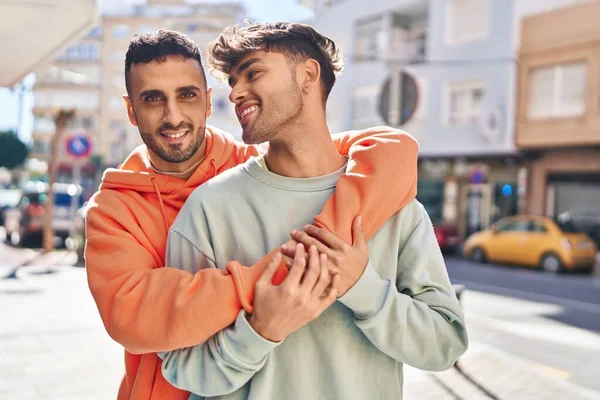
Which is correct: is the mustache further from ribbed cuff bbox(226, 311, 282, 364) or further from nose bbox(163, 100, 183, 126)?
ribbed cuff bbox(226, 311, 282, 364)

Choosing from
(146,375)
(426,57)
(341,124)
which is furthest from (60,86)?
(146,375)

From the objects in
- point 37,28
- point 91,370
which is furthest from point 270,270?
point 91,370

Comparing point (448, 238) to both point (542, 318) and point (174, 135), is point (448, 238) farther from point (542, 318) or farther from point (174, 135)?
point (174, 135)

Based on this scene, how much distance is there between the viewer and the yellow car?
49.7 feet

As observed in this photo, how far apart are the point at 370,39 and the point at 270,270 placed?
83.9 feet

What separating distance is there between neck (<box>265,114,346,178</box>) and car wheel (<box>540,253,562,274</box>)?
50.0 ft

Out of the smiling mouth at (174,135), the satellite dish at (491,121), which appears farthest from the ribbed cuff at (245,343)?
the satellite dish at (491,121)

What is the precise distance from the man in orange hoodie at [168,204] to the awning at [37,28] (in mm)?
1263

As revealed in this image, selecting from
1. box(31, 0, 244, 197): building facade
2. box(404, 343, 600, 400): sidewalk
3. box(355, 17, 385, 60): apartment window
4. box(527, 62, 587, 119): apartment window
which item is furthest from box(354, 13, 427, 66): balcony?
box(31, 0, 244, 197): building facade

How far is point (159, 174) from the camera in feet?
6.03

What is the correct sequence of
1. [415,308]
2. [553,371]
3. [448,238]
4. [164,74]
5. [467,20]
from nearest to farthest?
1. [415,308]
2. [164,74]
3. [553,371]
4. [448,238]
5. [467,20]

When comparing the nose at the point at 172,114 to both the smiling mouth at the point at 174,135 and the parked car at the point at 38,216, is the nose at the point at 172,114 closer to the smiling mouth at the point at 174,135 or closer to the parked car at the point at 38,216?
the smiling mouth at the point at 174,135

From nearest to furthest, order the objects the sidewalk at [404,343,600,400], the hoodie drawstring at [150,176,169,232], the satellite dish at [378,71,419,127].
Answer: the hoodie drawstring at [150,176,169,232] < the sidewalk at [404,343,600,400] < the satellite dish at [378,71,419,127]

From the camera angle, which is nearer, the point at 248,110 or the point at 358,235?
the point at 358,235
